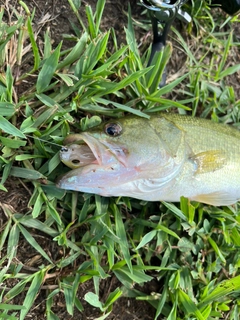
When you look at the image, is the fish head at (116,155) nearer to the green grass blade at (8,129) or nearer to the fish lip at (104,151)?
the fish lip at (104,151)

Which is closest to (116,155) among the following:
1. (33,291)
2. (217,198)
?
(217,198)

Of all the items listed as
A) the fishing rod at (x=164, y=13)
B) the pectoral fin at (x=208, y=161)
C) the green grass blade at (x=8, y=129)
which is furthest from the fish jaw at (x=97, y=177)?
the fishing rod at (x=164, y=13)

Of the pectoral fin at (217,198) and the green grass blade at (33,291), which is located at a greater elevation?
the pectoral fin at (217,198)

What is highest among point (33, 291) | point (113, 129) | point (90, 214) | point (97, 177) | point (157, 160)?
point (113, 129)

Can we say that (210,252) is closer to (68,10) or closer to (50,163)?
(50,163)

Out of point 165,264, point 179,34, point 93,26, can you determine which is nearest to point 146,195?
point 165,264

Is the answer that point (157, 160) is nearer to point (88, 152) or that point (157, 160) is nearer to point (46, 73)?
point (88, 152)

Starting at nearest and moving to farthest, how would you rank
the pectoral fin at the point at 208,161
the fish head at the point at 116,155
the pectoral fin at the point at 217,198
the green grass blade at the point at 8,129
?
the green grass blade at the point at 8,129, the fish head at the point at 116,155, the pectoral fin at the point at 208,161, the pectoral fin at the point at 217,198

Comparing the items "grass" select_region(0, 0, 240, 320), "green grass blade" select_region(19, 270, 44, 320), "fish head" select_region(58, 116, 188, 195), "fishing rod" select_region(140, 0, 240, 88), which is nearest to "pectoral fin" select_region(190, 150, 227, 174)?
"fish head" select_region(58, 116, 188, 195)
